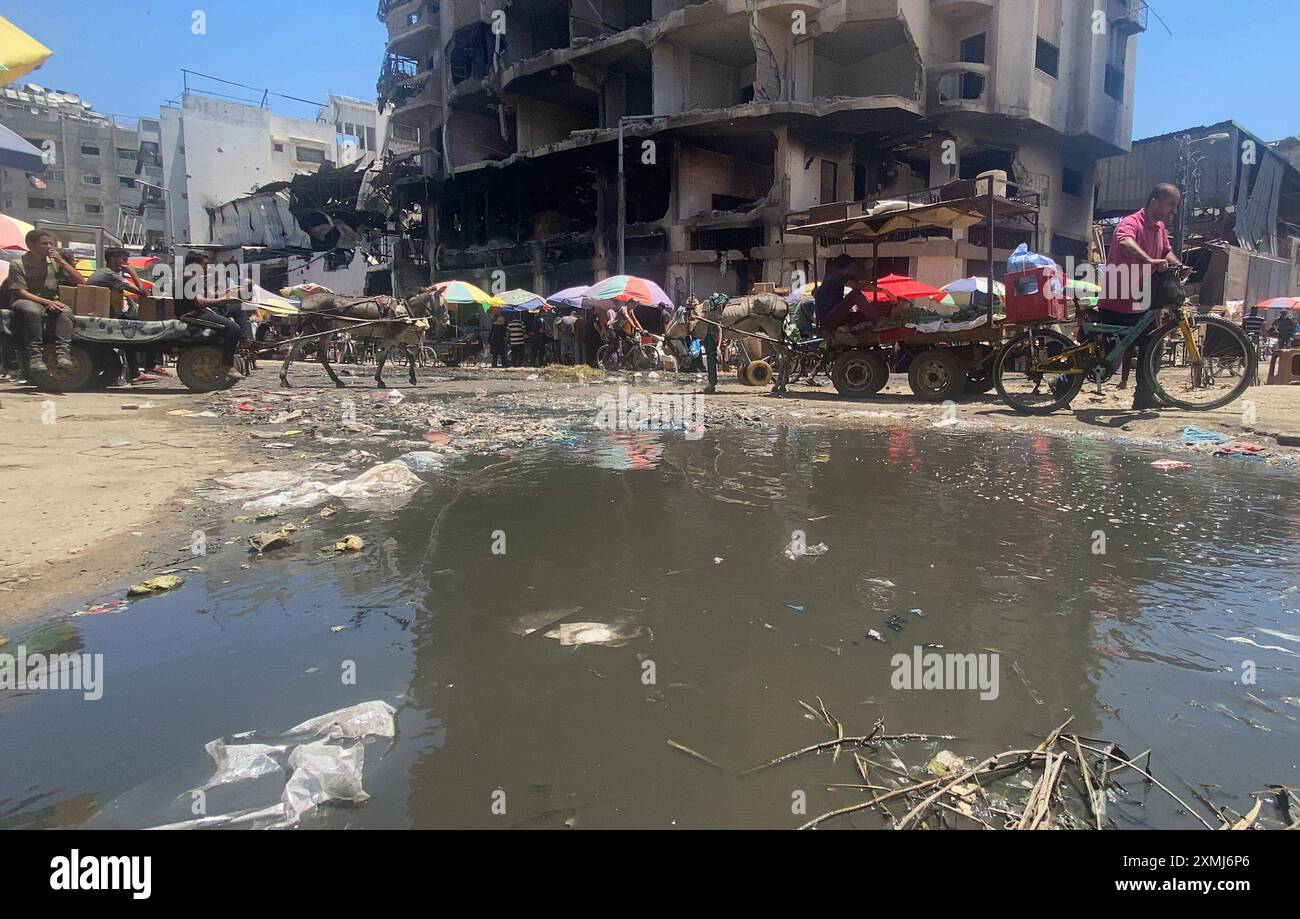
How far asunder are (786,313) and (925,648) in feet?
46.0

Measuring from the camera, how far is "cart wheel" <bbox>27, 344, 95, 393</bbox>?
10.2 metres

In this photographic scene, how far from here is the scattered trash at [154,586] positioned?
3.38m

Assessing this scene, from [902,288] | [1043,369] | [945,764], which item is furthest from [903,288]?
[945,764]

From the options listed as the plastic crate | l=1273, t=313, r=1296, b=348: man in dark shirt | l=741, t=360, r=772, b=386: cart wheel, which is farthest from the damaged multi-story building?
the plastic crate

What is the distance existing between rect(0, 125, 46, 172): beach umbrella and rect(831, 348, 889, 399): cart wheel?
11413mm

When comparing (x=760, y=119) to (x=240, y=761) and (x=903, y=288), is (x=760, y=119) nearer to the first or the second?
(x=903, y=288)

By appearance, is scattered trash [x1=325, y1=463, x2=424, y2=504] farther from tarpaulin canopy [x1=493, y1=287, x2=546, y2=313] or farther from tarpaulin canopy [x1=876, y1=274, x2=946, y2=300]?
tarpaulin canopy [x1=493, y1=287, x2=546, y2=313]

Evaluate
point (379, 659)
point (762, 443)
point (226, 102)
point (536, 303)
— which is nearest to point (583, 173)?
point (536, 303)

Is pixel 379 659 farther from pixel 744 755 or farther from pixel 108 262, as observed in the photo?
pixel 108 262

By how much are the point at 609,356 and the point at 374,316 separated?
28.9ft

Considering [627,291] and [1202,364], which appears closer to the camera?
[1202,364]

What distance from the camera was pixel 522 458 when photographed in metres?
6.88

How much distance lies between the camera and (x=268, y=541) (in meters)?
4.00

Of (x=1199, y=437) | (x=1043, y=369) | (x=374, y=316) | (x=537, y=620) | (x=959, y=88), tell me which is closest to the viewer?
(x=537, y=620)
